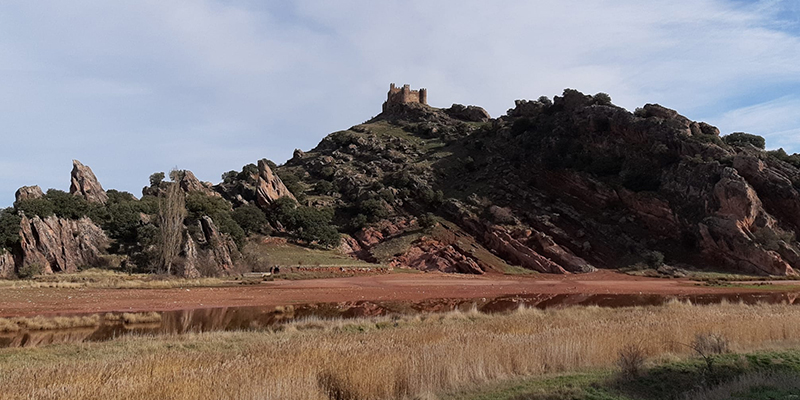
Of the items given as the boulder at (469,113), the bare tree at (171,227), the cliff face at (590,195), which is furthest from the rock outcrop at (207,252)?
the boulder at (469,113)

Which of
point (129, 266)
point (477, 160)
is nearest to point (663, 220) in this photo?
point (477, 160)

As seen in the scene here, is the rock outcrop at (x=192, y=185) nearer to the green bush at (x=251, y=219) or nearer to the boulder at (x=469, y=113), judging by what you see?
the green bush at (x=251, y=219)

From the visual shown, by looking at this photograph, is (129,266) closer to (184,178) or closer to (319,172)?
(184,178)

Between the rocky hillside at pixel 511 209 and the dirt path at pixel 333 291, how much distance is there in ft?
22.6

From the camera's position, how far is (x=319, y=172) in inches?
3302

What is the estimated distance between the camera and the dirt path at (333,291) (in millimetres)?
25047

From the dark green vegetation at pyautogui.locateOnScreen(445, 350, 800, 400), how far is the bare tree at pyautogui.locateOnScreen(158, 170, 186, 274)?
40755 millimetres

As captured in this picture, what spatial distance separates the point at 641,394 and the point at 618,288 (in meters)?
33.4

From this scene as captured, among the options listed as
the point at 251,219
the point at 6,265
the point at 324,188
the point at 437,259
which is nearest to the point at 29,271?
the point at 6,265

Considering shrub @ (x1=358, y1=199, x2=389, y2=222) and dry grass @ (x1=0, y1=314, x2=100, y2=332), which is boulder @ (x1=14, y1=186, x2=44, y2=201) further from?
dry grass @ (x1=0, y1=314, x2=100, y2=332)

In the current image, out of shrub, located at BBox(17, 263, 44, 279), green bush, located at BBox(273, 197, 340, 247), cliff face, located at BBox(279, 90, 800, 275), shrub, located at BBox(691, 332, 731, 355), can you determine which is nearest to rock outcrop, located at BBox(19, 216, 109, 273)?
shrub, located at BBox(17, 263, 44, 279)

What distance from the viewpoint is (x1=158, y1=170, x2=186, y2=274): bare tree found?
4278 cm

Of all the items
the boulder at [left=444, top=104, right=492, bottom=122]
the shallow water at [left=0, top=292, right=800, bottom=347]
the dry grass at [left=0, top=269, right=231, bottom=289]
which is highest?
the boulder at [left=444, top=104, right=492, bottom=122]

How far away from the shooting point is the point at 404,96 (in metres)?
115
